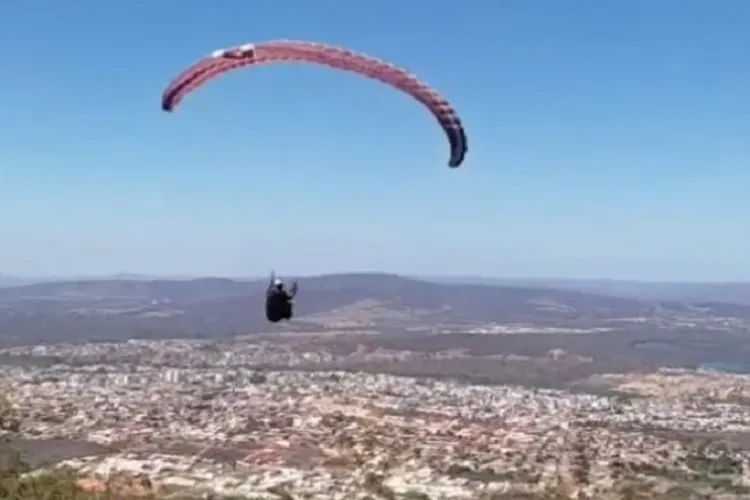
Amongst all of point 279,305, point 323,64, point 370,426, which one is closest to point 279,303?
point 279,305

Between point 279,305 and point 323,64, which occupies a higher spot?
point 323,64

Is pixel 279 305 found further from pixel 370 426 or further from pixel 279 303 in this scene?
pixel 370 426

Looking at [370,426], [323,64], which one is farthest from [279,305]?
[370,426]

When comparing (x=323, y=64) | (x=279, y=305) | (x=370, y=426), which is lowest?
(x=370, y=426)

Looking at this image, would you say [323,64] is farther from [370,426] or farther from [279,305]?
[370,426]

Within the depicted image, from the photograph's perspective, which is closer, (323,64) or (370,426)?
(323,64)

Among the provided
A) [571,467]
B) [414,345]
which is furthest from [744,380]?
[571,467]

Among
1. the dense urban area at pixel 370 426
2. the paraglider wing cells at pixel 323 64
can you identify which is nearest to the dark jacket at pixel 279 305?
the paraglider wing cells at pixel 323 64

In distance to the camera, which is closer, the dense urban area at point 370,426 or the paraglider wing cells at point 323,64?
the paraglider wing cells at point 323,64

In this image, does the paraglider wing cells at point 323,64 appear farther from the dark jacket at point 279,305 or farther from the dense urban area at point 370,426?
the dense urban area at point 370,426

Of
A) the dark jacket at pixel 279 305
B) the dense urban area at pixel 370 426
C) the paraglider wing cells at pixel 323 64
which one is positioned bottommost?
the dense urban area at pixel 370 426

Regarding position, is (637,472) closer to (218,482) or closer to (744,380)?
(218,482)
